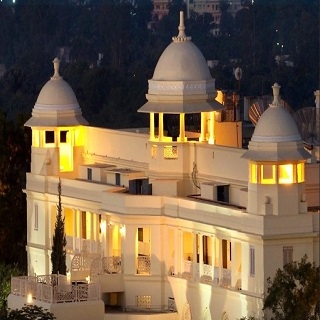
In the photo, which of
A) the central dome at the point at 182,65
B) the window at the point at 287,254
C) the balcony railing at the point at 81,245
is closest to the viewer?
the window at the point at 287,254

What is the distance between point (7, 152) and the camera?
77562 millimetres

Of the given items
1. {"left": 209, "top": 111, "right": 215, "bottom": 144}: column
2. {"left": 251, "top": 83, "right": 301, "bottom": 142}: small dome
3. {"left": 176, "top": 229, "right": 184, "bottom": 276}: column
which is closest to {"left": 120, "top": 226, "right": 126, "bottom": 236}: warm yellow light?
{"left": 176, "top": 229, "right": 184, "bottom": 276}: column

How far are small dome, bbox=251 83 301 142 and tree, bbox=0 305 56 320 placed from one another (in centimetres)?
621

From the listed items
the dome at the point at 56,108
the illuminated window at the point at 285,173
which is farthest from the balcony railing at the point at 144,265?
the dome at the point at 56,108

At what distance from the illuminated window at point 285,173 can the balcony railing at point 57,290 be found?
579 centimetres

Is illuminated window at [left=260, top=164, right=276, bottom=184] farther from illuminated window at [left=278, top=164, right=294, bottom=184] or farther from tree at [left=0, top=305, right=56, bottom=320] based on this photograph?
tree at [left=0, top=305, right=56, bottom=320]

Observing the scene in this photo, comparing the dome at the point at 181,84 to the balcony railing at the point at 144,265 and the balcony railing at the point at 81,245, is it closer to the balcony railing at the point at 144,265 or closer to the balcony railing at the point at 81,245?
the balcony railing at the point at 144,265

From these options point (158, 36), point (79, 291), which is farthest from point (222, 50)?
point (79, 291)

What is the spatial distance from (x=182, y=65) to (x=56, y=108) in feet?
18.5

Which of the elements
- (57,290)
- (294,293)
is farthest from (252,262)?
(57,290)

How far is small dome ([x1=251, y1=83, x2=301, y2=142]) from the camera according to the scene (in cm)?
6003

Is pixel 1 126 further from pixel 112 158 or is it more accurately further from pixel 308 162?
pixel 308 162

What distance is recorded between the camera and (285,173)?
60.2 meters

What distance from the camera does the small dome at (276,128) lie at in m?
60.0
